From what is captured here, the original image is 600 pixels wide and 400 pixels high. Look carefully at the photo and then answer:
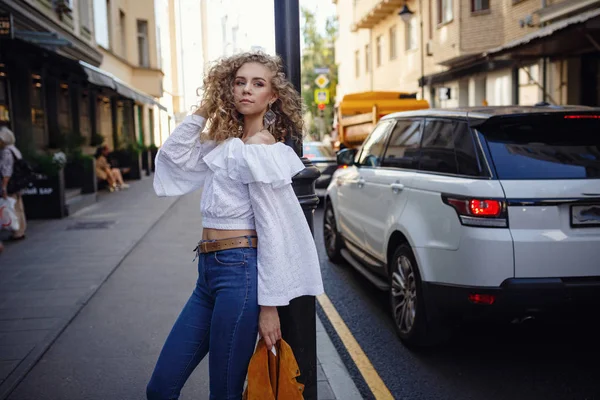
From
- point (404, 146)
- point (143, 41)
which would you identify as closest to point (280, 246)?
point (404, 146)

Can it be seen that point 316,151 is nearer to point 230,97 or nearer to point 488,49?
point 488,49

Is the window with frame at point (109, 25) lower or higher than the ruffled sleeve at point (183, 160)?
higher

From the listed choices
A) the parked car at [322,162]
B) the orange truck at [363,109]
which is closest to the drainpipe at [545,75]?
the orange truck at [363,109]

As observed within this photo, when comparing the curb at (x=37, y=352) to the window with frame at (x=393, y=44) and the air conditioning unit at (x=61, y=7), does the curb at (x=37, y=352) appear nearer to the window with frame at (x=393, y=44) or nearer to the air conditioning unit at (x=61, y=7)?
the air conditioning unit at (x=61, y=7)

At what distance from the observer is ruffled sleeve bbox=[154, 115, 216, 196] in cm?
261

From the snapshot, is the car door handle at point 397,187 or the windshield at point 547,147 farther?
the car door handle at point 397,187

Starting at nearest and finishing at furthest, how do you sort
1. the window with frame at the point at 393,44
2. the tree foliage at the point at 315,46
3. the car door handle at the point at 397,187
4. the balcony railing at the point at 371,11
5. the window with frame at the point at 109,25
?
1. the car door handle at the point at 397,187
2. the window with frame at the point at 109,25
3. the balcony railing at the point at 371,11
4. the window with frame at the point at 393,44
5. the tree foliage at the point at 315,46

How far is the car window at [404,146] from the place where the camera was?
520cm

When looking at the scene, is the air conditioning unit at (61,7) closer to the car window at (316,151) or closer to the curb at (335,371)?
the car window at (316,151)

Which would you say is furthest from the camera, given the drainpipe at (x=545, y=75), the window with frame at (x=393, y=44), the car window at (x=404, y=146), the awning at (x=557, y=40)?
the window with frame at (x=393, y=44)

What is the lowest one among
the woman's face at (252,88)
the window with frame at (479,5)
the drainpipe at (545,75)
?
the woman's face at (252,88)

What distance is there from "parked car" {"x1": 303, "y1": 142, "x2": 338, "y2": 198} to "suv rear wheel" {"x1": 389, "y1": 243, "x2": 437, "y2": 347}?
336 inches

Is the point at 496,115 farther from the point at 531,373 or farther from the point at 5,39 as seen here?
the point at 5,39

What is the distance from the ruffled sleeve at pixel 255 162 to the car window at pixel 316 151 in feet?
40.3
